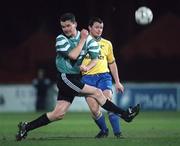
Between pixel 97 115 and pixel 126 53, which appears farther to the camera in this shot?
pixel 126 53

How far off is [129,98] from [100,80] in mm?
15704

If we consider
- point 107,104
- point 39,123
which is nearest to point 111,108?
point 107,104

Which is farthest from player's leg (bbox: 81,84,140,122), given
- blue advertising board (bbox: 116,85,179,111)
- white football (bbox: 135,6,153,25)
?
blue advertising board (bbox: 116,85,179,111)

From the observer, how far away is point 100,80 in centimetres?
1466

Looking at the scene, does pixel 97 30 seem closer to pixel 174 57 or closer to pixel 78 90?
pixel 78 90

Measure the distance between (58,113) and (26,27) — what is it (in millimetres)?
31477

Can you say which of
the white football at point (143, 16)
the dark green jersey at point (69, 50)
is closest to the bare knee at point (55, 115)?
the dark green jersey at point (69, 50)

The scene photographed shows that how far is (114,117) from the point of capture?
14508 mm

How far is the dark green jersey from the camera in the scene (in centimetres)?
1294

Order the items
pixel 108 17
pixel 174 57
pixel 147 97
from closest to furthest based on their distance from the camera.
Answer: pixel 147 97
pixel 174 57
pixel 108 17

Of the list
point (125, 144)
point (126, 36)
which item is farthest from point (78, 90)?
point (126, 36)

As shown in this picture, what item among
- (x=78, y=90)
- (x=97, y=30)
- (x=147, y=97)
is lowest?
(x=147, y=97)

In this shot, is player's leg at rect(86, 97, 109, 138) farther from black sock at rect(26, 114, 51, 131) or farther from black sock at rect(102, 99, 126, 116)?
black sock at rect(26, 114, 51, 131)

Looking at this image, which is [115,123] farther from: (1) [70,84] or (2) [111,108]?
(1) [70,84]
